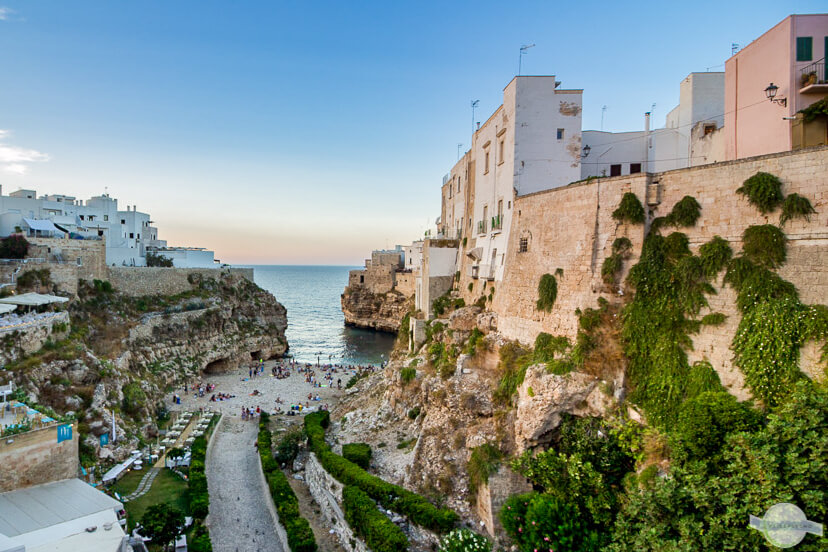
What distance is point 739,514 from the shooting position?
920 cm

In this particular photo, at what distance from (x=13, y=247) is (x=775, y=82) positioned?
45.7 metres

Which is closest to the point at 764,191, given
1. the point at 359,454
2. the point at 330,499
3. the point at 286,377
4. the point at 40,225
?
the point at 359,454

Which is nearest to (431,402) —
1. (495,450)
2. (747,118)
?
(495,450)

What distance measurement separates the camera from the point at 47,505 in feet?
44.3

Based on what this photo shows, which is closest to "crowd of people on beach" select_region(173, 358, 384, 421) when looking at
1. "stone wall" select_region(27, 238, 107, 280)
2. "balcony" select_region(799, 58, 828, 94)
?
"stone wall" select_region(27, 238, 107, 280)

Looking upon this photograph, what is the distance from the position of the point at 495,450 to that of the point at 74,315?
3063 cm

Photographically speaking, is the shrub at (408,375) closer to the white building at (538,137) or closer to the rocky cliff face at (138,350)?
the white building at (538,137)

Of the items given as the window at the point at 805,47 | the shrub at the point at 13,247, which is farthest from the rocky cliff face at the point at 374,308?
the window at the point at 805,47

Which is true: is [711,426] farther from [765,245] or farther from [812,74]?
[812,74]

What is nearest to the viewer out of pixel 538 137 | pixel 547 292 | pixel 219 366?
pixel 547 292

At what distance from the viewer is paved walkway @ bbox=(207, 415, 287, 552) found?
16906 millimetres

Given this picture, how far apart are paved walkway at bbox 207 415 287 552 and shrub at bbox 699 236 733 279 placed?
17.1 metres

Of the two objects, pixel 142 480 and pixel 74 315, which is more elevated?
pixel 74 315

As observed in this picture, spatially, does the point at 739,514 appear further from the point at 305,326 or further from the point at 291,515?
the point at 305,326
